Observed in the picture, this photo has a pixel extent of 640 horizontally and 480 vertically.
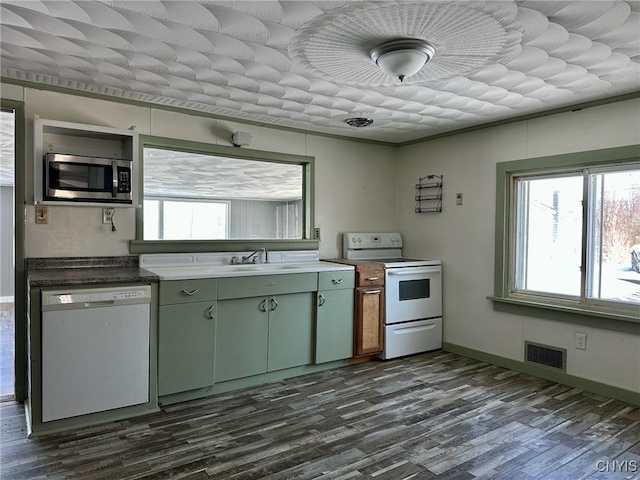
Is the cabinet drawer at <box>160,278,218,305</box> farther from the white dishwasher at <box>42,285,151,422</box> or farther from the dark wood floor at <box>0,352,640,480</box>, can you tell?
the dark wood floor at <box>0,352,640,480</box>

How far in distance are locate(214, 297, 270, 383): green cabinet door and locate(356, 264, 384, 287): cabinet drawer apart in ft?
3.15

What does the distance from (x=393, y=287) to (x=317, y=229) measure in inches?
37.8

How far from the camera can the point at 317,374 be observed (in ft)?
12.4

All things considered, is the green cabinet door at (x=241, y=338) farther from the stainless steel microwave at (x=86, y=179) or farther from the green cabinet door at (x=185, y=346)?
the stainless steel microwave at (x=86, y=179)

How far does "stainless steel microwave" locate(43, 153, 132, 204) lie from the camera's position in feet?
9.61

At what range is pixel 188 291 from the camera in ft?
10.0

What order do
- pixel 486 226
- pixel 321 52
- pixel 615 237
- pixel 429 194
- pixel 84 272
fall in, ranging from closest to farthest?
pixel 321 52 < pixel 84 272 < pixel 615 237 < pixel 486 226 < pixel 429 194

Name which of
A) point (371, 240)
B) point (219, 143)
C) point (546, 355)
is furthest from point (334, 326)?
point (219, 143)

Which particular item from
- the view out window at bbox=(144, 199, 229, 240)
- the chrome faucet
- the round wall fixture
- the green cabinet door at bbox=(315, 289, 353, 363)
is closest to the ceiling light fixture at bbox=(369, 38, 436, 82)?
the round wall fixture

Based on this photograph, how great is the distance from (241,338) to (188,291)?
22.9 inches

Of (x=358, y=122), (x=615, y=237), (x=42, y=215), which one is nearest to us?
(x=42, y=215)

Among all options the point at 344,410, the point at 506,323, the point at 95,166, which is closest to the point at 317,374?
the point at 344,410

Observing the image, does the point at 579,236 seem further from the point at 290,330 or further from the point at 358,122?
the point at 290,330

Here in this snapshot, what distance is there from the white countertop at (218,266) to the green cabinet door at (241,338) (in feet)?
0.76
